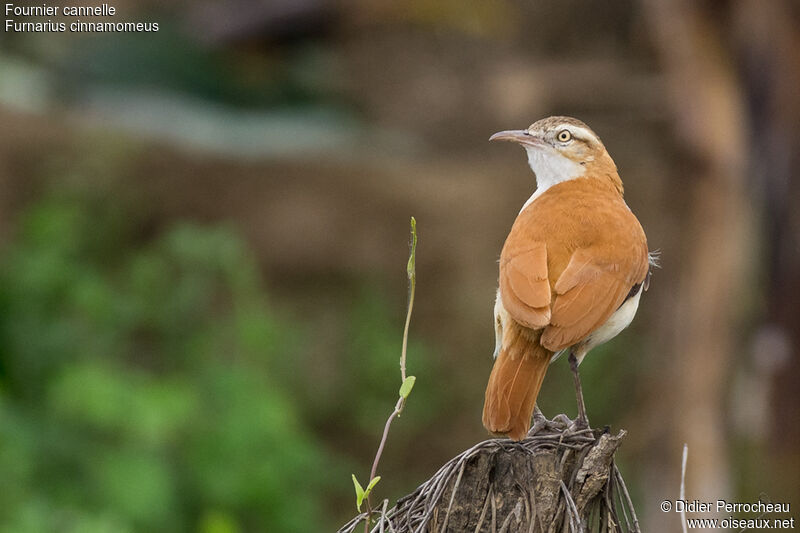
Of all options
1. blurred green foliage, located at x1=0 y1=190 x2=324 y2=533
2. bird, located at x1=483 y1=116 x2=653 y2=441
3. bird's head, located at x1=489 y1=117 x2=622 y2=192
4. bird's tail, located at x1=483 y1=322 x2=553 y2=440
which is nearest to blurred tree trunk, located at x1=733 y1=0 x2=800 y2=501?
blurred green foliage, located at x1=0 y1=190 x2=324 y2=533

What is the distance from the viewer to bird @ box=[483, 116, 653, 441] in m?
2.91

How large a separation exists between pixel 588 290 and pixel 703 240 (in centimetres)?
607

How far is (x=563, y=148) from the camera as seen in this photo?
3639 mm

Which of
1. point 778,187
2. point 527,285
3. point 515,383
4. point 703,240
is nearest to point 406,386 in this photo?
point 515,383

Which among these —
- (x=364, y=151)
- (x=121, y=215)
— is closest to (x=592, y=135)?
(x=121, y=215)

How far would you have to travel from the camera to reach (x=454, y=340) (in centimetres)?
950

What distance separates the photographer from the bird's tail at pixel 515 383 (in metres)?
2.78

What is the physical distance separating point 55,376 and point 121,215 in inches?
76.0

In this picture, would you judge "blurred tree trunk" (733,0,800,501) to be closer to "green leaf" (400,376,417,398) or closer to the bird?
the bird

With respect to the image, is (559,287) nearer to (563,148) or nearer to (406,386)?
(406,386)

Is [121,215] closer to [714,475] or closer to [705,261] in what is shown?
[705,261]

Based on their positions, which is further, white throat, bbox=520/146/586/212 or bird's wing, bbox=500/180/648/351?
white throat, bbox=520/146/586/212

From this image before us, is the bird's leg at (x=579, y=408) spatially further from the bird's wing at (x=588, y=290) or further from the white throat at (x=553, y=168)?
the white throat at (x=553, y=168)

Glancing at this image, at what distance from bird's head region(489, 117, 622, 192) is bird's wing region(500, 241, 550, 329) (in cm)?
54
